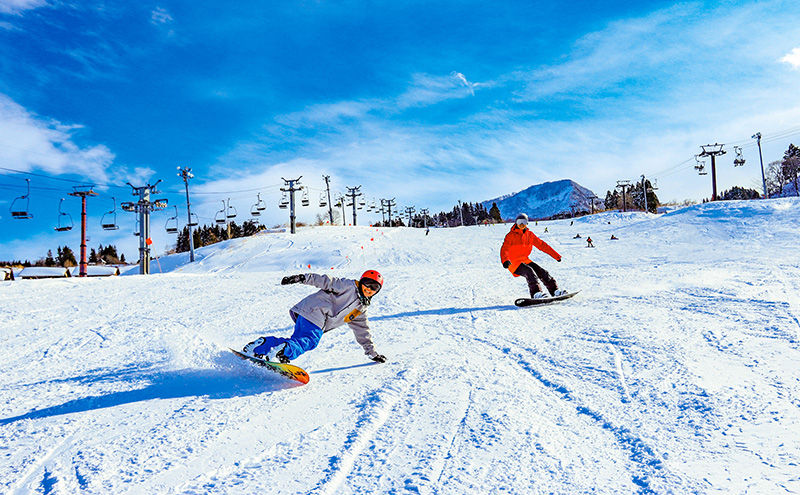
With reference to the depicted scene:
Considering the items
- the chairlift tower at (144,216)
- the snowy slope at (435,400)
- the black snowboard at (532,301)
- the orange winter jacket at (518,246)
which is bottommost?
the snowy slope at (435,400)

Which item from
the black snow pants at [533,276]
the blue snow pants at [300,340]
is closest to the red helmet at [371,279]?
the blue snow pants at [300,340]

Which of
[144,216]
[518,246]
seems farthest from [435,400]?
[144,216]

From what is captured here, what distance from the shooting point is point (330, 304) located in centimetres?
454

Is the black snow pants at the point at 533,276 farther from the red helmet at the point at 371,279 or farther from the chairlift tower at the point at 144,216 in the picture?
the chairlift tower at the point at 144,216

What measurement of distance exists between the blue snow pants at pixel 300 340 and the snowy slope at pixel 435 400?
35 centimetres

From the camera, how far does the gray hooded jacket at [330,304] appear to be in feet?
14.7

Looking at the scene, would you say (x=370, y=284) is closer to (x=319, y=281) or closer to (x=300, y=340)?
(x=319, y=281)

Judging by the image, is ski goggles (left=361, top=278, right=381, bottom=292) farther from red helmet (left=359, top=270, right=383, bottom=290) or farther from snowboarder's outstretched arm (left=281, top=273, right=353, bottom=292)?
snowboarder's outstretched arm (left=281, top=273, right=353, bottom=292)

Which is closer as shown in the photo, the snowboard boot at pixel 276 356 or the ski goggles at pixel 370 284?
the snowboard boot at pixel 276 356

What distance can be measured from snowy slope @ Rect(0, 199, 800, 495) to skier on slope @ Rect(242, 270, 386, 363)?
1.12 ft

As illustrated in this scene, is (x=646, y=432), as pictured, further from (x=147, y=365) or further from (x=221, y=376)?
(x=147, y=365)

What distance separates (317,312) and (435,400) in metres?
1.54

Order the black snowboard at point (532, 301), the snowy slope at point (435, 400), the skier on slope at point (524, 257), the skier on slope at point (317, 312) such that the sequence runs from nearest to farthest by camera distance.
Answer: the snowy slope at point (435, 400) < the skier on slope at point (317, 312) < the black snowboard at point (532, 301) < the skier on slope at point (524, 257)

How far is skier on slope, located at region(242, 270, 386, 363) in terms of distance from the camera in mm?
4367
